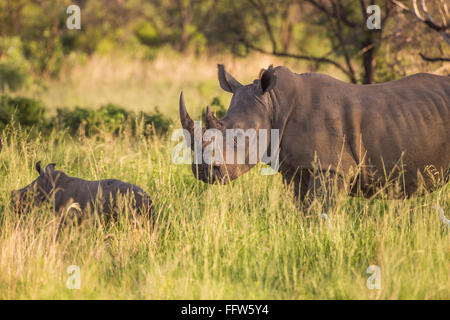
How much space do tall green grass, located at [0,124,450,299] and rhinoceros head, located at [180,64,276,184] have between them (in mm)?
481

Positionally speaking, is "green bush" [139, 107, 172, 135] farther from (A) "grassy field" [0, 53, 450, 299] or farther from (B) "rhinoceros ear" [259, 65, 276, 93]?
(B) "rhinoceros ear" [259, 65, 276, 93]

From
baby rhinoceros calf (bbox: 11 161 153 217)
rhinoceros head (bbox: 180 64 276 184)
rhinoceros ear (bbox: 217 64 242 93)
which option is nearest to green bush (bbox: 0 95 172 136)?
baby rhinoceros calf (bbox: 11 161 153 217)

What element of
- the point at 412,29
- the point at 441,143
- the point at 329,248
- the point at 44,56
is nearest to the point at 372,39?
the point at 412,29

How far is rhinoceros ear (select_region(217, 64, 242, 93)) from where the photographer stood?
5.18 meters

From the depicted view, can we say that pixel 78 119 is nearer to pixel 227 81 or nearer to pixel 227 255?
pixel 227 81

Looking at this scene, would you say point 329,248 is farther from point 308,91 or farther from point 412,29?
point 412,29

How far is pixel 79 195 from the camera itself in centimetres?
532

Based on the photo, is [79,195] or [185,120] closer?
[185,120]

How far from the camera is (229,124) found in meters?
4.73

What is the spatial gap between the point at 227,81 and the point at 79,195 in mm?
1499

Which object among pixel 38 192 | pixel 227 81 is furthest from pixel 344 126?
pixel 38 192

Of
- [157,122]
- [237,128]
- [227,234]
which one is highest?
[157,122]
